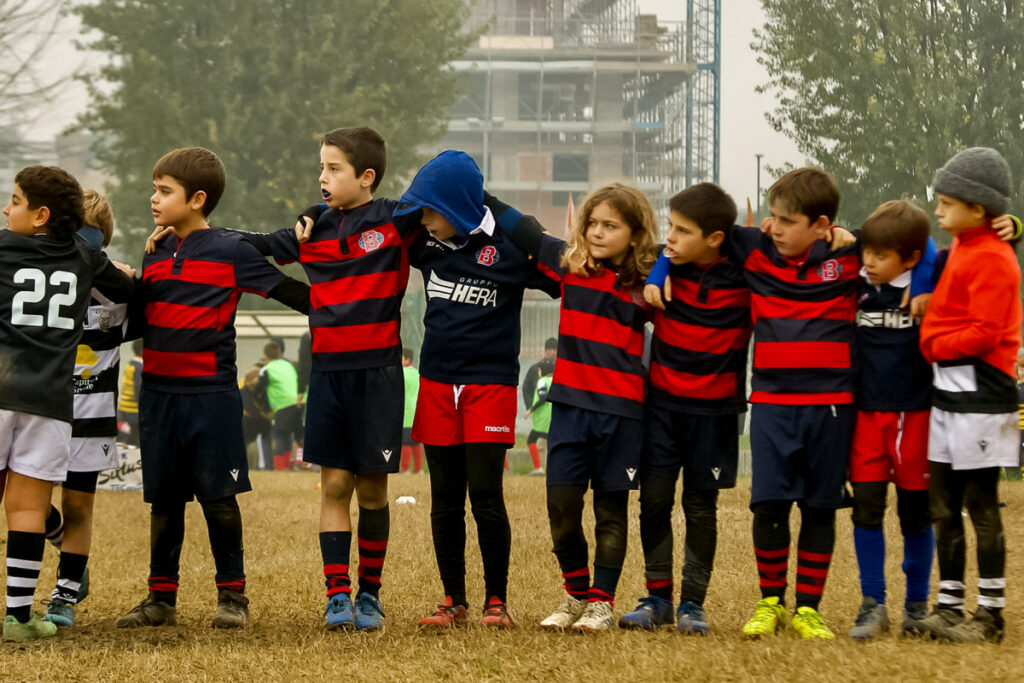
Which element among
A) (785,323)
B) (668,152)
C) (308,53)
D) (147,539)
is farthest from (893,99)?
(668,152)

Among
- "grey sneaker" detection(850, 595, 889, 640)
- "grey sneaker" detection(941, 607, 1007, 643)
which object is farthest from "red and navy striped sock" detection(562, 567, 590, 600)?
"grey sneaker" detection(941, 607, 1007, 643)

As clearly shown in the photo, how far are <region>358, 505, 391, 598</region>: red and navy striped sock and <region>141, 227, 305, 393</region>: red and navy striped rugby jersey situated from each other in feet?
2.96

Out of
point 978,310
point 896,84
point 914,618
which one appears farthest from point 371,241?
point 896,84

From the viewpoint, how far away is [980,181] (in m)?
5.59

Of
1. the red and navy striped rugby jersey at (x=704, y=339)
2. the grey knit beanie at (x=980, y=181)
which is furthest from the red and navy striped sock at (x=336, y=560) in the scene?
the grey knit beanie at (x=980, y=181)

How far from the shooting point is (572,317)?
571 centimetres

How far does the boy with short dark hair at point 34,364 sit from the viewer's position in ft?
18.1

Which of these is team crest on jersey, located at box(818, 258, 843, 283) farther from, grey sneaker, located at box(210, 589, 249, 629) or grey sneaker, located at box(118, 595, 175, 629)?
grey sneaker, located at box(118, 595, 175, 629)

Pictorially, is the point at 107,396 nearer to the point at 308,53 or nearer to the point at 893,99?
the point at 893,99

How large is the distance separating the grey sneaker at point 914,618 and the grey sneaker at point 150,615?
3.33m

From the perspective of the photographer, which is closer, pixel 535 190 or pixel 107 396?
pixel 107 396

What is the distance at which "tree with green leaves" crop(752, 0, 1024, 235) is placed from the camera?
27.8m

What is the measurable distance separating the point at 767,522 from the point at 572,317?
1227 mm

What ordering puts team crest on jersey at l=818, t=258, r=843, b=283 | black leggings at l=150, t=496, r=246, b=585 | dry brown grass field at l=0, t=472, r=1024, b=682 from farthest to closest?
A: black leggings at l=150, t=496, r=246, b=585 < team crest on jersey at l=818, t=258, r=843, b=283 < dry brown grass field at l=0, t=472, r=1024, b=682
